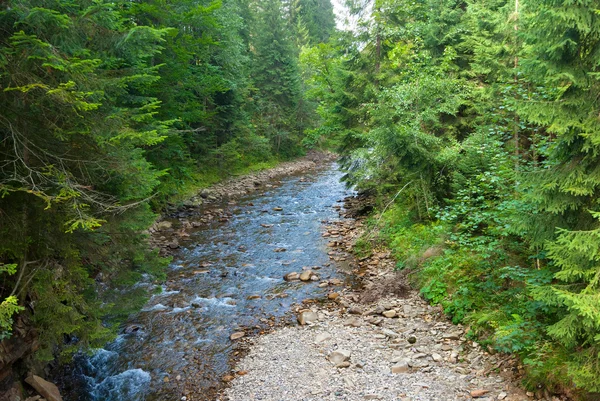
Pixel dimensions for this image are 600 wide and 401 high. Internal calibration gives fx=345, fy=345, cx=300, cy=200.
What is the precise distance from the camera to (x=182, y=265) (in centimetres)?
1238

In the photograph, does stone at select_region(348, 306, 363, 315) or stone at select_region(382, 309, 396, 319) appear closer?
stone at select_region(382, 309, 396, 319)

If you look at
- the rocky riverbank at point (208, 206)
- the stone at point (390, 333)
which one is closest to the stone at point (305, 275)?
the stone at point (390, 333)

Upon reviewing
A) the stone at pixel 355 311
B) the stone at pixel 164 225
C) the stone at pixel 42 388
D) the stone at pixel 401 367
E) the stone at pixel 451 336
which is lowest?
the stone at pixel 355 311

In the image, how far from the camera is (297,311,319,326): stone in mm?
8555

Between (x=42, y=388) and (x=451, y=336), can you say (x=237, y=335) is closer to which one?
(x=42, y=388)

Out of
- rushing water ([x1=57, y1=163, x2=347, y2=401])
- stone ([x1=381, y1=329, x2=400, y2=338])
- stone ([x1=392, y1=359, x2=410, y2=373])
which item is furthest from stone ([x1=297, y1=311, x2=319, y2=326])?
stone ([x1=392, y1=359, x2=410, y2=373])

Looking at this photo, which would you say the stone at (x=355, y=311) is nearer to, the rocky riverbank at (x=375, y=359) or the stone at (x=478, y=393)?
the rocky riverbank at (x=375, y=359)

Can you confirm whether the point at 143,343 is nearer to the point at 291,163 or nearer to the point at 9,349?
the point at 9,349

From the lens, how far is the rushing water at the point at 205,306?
22.5 ft

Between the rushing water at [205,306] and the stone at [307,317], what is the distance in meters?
0.70

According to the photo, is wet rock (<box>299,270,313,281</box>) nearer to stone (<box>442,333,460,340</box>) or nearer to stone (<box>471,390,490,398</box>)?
stone (<box>442,333,460,340</box>)

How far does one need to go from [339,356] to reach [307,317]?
1.91m

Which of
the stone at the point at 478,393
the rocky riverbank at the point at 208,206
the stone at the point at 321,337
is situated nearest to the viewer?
the stone at the point at 478,393

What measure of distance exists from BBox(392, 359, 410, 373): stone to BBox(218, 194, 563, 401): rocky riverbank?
2cm
